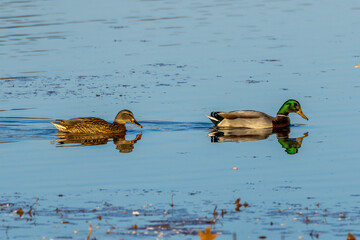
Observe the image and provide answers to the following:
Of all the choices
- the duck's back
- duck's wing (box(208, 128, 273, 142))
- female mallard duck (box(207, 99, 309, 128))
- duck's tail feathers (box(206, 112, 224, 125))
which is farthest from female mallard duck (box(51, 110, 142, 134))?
female mallard duck (box(207, 99, 309, 128))

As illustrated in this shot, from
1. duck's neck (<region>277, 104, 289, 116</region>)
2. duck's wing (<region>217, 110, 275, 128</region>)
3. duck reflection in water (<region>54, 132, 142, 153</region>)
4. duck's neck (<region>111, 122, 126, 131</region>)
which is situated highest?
duck's neck (<region>277, 104, 289, 116</region>)

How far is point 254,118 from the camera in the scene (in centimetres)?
1759

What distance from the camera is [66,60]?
24859mm

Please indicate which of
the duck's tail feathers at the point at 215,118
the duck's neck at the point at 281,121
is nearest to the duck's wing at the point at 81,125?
the duck's tail feathers at the point at 215,118

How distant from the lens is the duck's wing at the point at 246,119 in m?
17.4

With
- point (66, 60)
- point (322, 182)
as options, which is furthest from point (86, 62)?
point (322, 182)

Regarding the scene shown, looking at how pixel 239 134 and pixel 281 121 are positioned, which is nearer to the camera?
pixel 239 134

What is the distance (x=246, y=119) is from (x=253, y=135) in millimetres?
511

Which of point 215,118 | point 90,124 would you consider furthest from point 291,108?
point 90,124

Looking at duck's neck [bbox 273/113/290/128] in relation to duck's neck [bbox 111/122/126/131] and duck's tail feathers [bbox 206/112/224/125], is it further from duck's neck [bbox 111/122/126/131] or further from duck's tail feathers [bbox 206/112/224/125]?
duck's neck [bbox 111/122/126/131]

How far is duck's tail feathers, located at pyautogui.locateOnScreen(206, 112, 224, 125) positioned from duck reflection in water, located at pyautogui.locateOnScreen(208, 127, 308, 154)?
0.18 metres

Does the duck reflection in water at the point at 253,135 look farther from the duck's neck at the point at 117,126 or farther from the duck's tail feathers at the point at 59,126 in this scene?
the duck's tail feathers at the point at 59,126

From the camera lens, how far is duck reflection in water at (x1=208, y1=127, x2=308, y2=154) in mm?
16003

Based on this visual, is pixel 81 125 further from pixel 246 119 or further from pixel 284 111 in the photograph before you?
pixel 284 111
